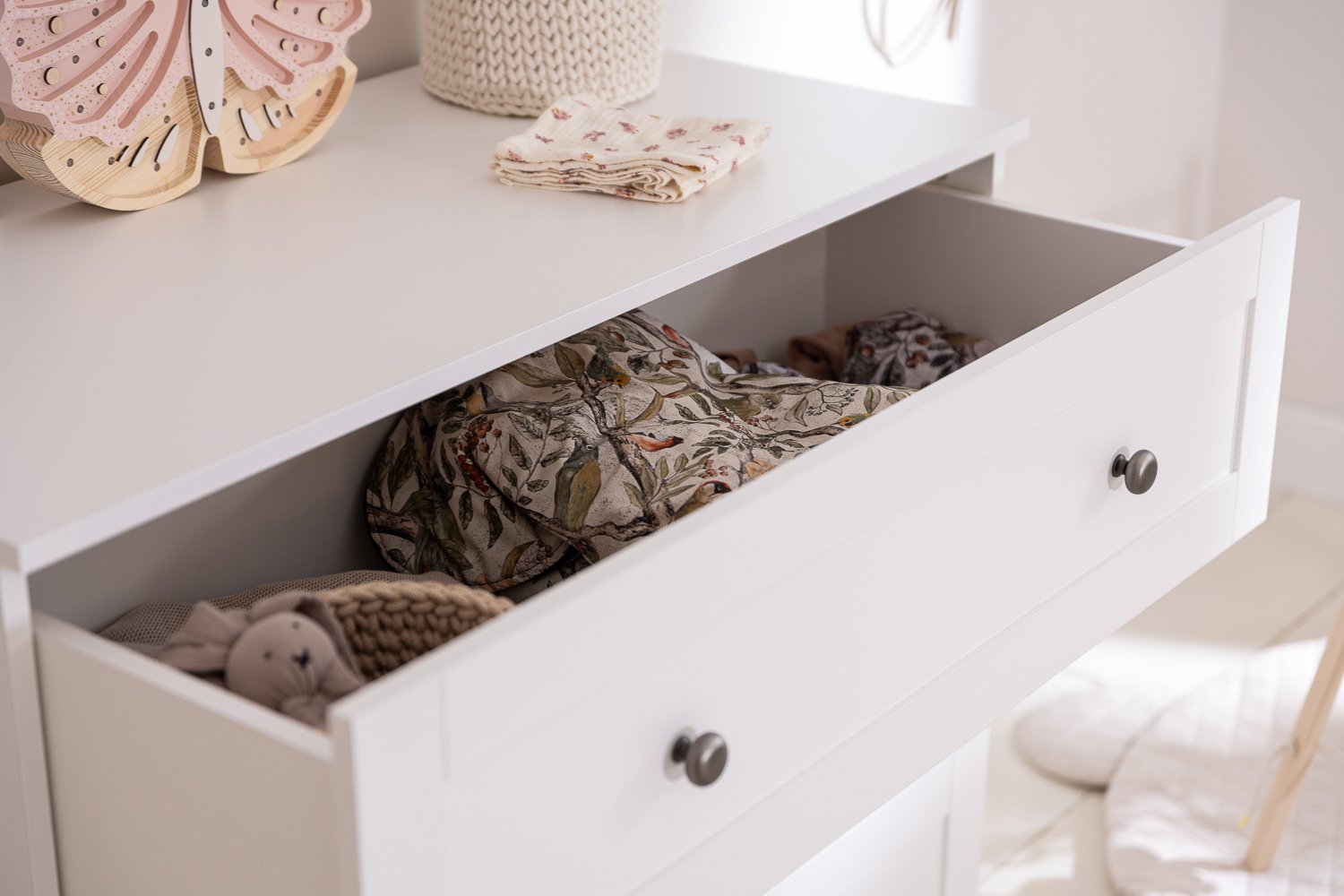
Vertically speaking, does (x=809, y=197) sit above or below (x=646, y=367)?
above

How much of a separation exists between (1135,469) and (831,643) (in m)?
0.28

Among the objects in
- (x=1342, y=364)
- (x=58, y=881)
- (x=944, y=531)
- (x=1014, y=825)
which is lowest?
(x=1014, y=825)

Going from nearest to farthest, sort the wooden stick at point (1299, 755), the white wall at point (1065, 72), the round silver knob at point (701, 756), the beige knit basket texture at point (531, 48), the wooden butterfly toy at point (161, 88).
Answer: the round silver knob at point (701, 756)
the wooden butterfly toy at point (161, 88)
the beige knit basket texture at point (531, 48)
the wooden stick at point (1299, 755)
the white wall at point (1065, 72)

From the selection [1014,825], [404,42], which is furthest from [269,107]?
[1014,825]

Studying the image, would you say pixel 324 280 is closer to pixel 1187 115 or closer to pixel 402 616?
pixel 402 616

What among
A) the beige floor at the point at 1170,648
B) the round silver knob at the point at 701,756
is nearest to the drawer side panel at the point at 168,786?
Answer: the round silver knob at the point at 701,756

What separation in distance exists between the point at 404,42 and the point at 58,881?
2.37ft

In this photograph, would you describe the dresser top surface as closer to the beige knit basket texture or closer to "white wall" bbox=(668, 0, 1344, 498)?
the beige knit basket texture

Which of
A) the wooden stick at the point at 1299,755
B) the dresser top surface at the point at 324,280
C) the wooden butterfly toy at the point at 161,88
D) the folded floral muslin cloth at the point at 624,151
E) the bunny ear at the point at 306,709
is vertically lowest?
the wooden stick at the point at 1299,755

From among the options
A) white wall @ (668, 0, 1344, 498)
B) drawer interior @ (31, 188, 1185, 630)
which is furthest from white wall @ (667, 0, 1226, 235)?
drawer interior @ (31, 188, 1185, 630)

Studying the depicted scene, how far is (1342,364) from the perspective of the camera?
2.20m

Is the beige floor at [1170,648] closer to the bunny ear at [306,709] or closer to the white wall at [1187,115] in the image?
the white wall at [1187,115]

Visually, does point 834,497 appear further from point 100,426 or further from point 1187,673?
point 1187,673

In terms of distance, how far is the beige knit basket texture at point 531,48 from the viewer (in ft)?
3.38
